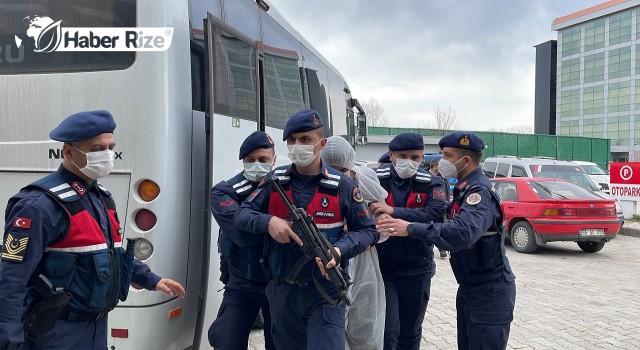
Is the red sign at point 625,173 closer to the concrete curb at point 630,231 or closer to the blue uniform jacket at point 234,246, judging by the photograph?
the concrete curb at point 630,231

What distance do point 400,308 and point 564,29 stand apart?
68.6 m

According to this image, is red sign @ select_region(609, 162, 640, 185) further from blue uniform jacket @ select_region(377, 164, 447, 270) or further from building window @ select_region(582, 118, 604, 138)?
building window @ select_region(582, 118, 604, 138)

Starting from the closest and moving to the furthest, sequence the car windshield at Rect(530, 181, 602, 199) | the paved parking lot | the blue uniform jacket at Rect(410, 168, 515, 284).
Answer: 1. the blue uniform jacket at Rect(410, 168, 515, 284)
2. the paved parking lot
3. the car windshield at Rect(530, 181, 602, 199)

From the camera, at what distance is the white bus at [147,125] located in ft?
11.0

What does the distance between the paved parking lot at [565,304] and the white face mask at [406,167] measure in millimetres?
1949

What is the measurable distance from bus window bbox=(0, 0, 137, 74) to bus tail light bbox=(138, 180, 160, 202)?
0.81 meters

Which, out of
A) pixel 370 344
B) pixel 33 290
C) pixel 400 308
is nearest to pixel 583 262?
pixel 400 308

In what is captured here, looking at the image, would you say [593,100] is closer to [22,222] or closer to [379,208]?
[379,208]

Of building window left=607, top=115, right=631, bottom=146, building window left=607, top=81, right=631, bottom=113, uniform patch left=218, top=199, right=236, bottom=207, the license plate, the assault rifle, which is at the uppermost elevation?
building window left=607, top=81, right=631, bottom=113

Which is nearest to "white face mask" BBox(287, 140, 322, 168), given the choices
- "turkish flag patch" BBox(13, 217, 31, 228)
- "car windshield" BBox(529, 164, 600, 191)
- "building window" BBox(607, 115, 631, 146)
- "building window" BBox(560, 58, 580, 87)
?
"turkish flag patch" BBox(13, 217, 31, 228)

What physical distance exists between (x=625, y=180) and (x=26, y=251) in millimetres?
14638

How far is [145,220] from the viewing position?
11.0 ft

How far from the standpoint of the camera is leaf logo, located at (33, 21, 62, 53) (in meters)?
3.49

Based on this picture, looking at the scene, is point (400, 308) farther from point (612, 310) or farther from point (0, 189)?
point (612, 310)
